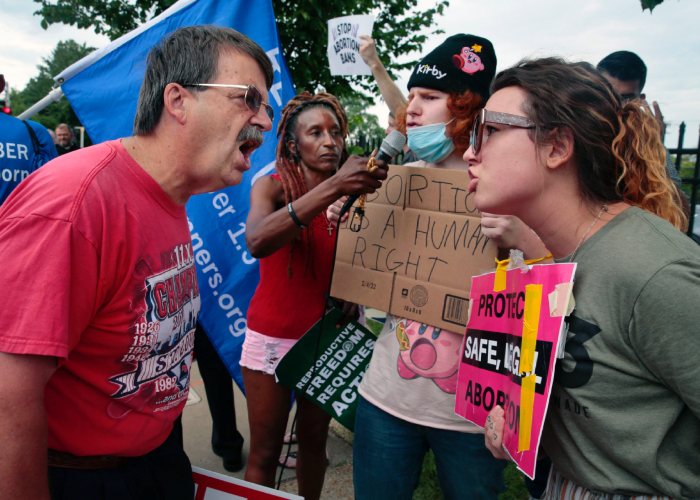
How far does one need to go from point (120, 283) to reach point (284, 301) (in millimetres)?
1188

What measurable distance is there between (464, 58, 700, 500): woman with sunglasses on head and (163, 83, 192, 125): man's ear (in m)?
0.92

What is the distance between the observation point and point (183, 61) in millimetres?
1414

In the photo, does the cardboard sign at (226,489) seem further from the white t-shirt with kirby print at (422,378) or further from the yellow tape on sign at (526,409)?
the yellow tape on sign at (526,409)

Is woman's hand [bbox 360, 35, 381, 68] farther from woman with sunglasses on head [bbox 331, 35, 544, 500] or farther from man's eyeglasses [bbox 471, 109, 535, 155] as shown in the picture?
man's eyeglasses [bbox 471, 109, 535, 155]

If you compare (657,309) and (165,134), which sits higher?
(165,134)

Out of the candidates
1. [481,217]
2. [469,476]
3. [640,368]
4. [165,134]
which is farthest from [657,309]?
[165,134]

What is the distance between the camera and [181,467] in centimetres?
153

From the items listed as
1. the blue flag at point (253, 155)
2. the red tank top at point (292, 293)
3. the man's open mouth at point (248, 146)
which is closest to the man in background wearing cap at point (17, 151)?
the blue flag at point (253, 155)

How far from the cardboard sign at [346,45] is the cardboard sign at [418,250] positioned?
222 centimetres

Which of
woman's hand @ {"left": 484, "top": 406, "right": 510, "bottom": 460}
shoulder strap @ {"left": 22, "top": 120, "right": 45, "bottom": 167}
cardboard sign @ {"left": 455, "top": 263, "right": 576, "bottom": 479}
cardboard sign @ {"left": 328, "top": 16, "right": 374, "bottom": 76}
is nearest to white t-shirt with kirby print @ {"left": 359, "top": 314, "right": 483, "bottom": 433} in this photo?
cardboard sign @ {"left": 455, "top": 263, "right": 576, "bottom": 479}

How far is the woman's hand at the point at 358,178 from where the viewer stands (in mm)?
1821

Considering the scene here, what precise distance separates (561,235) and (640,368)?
403 millimetres

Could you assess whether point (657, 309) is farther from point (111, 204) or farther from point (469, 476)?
point (111, 204)

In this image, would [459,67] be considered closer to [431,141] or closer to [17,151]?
[431,141]
